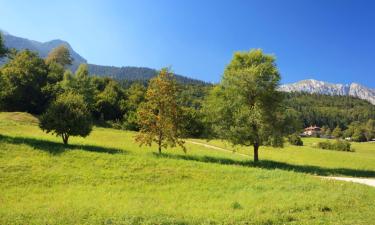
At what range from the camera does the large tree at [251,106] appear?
35250 millimetres

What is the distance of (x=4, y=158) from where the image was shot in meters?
24.2

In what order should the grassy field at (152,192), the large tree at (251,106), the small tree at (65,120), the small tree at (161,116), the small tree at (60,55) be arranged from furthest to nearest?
the small tree at (60,55) → the large tree at (251,106) → the small tree at (161,116) → the small tree at (65,120) → the grassy field at (152,192)

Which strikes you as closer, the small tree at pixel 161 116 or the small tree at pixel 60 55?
the small tree at pixel 161 116

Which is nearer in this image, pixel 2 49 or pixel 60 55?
pixel 2 49

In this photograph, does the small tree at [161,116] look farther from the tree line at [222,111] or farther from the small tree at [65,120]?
the small tree at [65,120]

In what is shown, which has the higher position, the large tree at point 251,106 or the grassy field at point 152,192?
the large tree at point 251,106

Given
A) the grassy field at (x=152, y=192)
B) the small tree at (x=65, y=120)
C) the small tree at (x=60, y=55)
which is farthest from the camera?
the small tree at (x=60, y=55)

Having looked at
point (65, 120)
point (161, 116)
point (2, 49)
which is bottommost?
point (65, 120)

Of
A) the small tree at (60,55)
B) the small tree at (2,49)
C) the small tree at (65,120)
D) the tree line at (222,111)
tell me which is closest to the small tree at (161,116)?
the tree line at (222,111)

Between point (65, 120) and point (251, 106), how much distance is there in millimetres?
17736

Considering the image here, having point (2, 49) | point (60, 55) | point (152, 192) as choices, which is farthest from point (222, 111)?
point (60, 55)

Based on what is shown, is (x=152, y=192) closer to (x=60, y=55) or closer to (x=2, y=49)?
(x=2, y=49)

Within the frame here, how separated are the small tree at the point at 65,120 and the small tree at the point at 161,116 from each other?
5.32 meters

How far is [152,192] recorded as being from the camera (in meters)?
20.1
